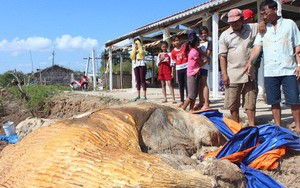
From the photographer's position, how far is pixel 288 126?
4023mm

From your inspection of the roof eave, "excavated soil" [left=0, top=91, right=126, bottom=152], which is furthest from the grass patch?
the roof eave

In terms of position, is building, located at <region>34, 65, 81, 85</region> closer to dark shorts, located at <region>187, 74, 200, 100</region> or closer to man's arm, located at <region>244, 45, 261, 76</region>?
dark shorts, located at <region>187, 74, 200, 100</region>

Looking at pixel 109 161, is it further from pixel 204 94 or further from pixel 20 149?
pixel 204 94

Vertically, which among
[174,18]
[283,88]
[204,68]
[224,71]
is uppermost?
[174,18]

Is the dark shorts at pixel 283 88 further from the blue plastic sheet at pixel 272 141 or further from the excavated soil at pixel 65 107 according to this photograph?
the excavated soil at pixel 65 107

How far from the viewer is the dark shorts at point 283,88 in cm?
346

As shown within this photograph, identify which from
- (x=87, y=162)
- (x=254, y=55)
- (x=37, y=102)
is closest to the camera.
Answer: (x=87, y=162)

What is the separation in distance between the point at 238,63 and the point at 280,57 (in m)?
0.59

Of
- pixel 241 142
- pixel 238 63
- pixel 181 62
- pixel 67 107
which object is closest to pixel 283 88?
pixel 238 63

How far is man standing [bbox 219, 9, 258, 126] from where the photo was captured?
3.94 m

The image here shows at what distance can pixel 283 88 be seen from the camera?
11.7ft

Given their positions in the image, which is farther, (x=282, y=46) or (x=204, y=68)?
(x=204, y=68)

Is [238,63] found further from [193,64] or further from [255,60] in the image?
[193,64]

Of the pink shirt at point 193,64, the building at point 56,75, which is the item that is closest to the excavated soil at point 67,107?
the pink shirt at point 193,64
